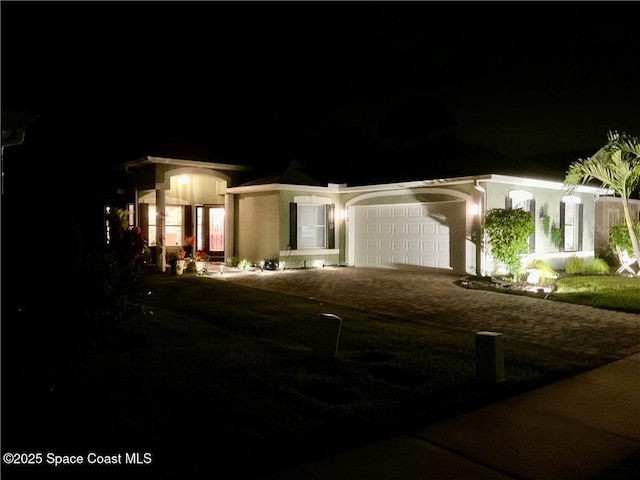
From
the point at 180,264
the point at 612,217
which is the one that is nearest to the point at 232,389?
the point at 180,264

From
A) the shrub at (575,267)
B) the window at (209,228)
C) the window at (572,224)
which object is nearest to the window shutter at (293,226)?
the window at (209,228)

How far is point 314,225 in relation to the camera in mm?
19812

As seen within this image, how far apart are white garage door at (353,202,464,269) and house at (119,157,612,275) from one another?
0.11ft

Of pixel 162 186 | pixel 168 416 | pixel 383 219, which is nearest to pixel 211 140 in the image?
pixel 162 186

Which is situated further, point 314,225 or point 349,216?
point 349,216

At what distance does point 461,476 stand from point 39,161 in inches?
1031

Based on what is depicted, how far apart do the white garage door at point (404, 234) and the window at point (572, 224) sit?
15.5 ft

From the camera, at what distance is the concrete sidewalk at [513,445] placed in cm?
405

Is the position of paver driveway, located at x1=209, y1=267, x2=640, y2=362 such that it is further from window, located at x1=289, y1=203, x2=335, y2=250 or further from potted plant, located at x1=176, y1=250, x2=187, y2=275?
window, located at x1=289, y1=203, x2=335, y2=250

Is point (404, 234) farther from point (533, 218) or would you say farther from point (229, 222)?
point (229, 222)

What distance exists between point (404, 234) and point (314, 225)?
10.7 feet

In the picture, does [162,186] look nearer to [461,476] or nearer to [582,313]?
[582,313]

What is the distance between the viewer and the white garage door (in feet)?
56.7

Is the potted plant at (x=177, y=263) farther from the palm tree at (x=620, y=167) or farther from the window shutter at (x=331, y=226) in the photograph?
the palm tree at (x=620, y=167)
